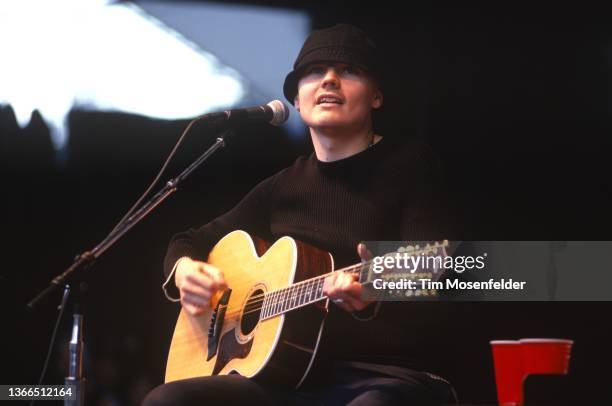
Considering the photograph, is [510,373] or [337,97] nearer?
[510,373]

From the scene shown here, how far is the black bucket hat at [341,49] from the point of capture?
8.50 ft

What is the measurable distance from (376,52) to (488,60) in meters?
0.42

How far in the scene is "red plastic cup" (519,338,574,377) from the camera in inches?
77.9

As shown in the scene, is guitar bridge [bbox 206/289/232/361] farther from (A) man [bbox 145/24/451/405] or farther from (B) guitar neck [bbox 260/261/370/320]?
(B) guitar neck [bbox 260/261/370/320]

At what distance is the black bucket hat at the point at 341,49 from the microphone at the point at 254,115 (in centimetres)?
19

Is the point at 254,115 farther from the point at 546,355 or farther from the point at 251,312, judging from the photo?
the point at 546,355

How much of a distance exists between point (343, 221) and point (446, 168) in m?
0.50

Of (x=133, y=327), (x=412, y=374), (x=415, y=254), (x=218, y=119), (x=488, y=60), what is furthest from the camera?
(x=133, y=327)

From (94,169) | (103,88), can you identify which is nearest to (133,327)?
(94,169)

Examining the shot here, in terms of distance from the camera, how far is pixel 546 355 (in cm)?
198

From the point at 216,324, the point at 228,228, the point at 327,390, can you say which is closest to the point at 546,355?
the point at 327,390

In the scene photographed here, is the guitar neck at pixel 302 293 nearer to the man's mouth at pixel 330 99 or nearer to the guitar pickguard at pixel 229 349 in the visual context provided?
the guitar pickguard at pixel 229 349

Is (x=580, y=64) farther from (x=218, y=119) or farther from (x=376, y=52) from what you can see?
(x=218, y=119)

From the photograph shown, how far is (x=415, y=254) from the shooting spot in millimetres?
2023
